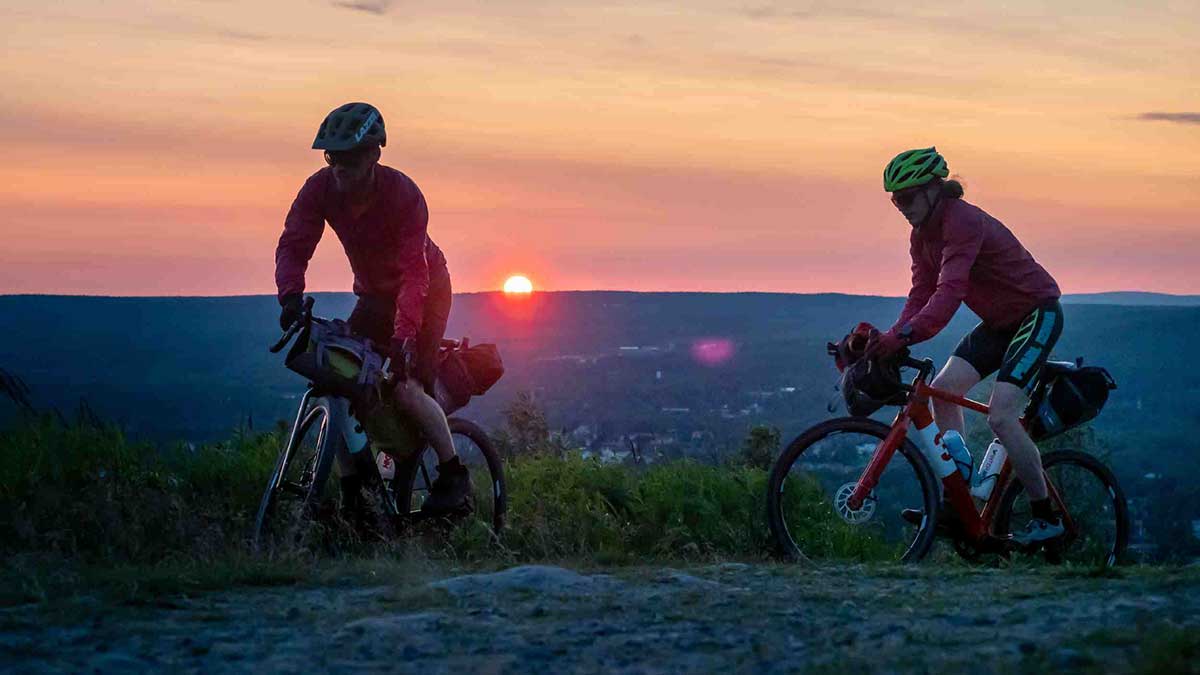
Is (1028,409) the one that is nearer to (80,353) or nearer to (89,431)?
(89,431)

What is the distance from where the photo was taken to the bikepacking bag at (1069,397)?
28.2ft

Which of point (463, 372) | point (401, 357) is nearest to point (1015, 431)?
point (463, 372)

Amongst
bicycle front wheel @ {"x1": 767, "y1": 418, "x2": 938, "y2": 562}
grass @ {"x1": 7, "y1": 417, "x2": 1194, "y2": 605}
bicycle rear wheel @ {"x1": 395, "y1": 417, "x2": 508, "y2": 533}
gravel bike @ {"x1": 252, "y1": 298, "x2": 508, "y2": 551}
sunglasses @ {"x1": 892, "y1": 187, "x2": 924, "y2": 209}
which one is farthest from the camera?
bicycle rear wheel @ {"x1": 395, "y1": 417, "x2": 508, "y2": 533}

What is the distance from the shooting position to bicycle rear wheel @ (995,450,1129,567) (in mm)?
8781

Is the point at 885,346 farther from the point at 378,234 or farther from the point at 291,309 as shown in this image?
the point at 291,309

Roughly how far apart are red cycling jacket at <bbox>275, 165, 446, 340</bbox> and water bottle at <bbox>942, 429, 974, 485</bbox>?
3.00m

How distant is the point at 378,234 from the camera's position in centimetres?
824

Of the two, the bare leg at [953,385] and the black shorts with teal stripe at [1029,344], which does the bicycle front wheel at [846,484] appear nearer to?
the bare leg at [953,385]

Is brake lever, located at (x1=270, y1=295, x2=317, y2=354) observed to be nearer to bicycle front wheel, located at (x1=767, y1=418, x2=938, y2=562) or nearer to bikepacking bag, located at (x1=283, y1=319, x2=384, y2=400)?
bikepacking bag, located at (x1=283, y1=319, x2=384, y2=400)

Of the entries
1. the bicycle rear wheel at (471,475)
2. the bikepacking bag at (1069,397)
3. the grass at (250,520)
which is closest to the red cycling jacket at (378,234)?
the bicycle rear wheel at (471,475)

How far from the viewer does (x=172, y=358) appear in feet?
156

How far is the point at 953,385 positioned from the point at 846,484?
82 cm

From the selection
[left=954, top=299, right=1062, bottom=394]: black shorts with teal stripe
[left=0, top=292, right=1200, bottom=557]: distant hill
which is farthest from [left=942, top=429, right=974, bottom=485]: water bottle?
[left=0, top=292, right=1200, bottom=557]: distant hill

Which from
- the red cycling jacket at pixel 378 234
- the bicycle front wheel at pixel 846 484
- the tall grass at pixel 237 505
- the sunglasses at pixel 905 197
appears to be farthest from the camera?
the bicycle front wheel at pixel 846 484
